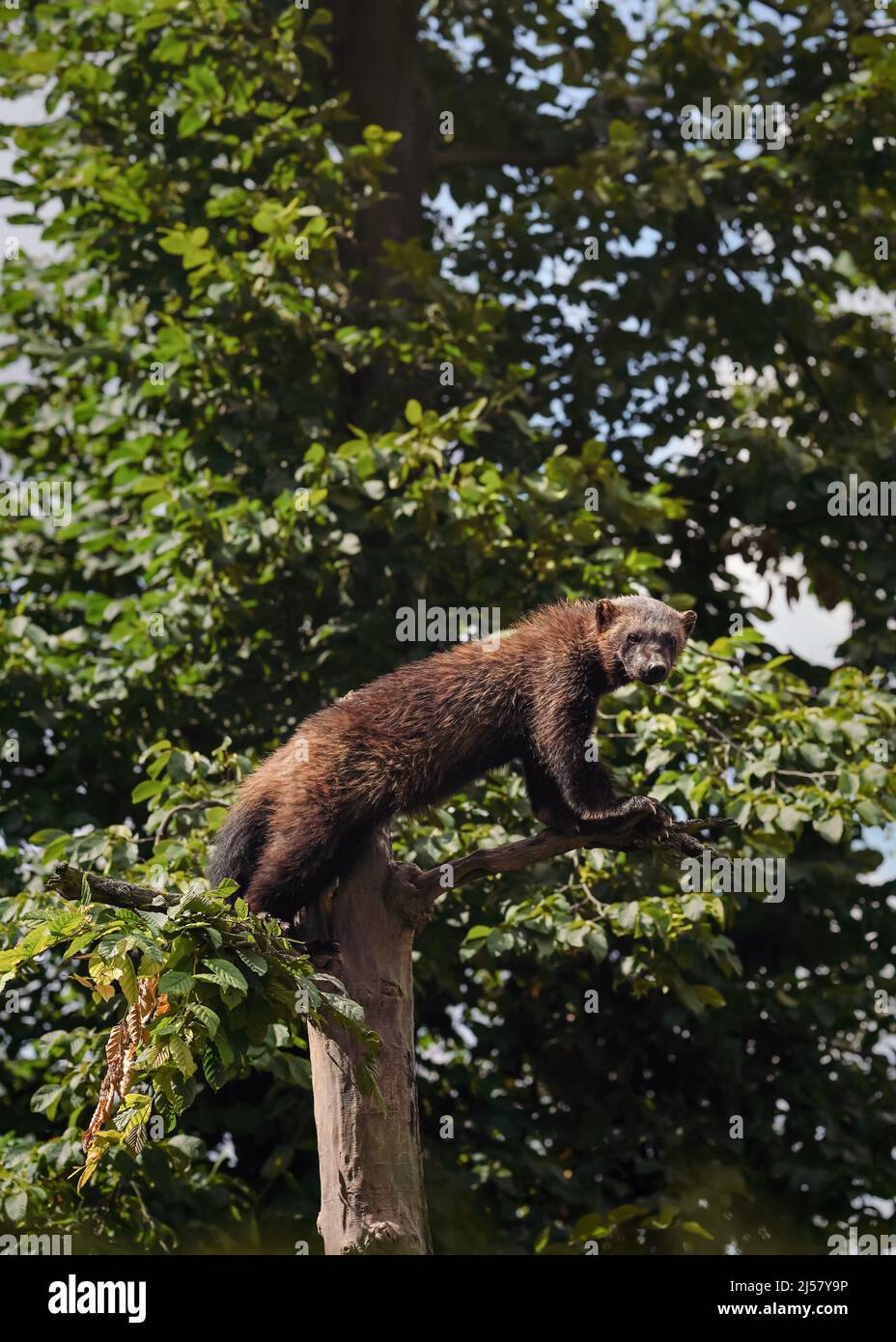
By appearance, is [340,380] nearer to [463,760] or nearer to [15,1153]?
[463,760]

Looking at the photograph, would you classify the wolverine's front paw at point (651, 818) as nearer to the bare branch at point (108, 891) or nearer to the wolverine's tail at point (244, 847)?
the wolverine's tail at point (244, 847)

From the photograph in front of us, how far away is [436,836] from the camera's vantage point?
23.4ft

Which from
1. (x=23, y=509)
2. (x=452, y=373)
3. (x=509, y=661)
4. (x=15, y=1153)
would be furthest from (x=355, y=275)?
(x=15, y=1153)

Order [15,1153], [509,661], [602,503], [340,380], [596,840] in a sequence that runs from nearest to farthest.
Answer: [596,840] → [509,661] → [15,1153] → [602,503] → [340,380]

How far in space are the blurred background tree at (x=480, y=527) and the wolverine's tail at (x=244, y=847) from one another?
598 mm

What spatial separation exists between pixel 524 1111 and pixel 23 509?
4859 mm

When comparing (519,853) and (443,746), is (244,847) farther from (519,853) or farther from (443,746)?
(519,853)

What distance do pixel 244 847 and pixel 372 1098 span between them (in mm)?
1246

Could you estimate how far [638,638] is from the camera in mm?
6648

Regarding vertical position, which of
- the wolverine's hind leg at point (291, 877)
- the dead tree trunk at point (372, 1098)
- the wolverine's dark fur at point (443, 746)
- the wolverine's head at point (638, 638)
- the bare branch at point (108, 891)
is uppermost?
the wolverine's head at point (638, 638)

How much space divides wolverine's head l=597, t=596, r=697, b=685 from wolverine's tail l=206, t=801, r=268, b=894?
168 centimetres

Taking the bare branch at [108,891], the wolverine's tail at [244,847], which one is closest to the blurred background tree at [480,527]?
the wolverine's tail at [244,847]

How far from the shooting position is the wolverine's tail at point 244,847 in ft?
20.3

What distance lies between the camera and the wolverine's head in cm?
649
